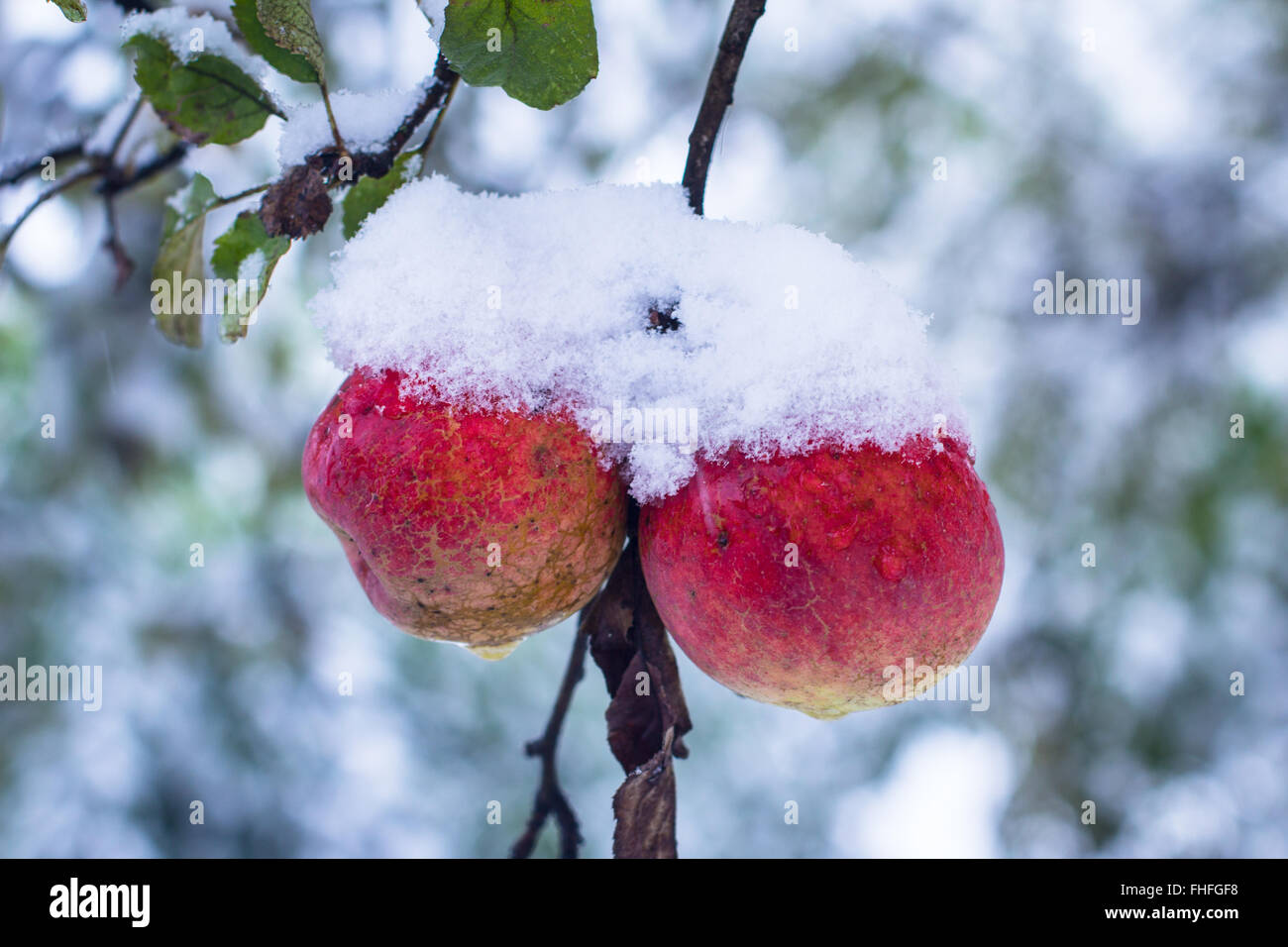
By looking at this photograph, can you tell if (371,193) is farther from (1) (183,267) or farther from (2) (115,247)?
(2) (115,247)

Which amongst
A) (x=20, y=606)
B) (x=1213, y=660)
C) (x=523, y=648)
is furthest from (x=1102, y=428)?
(x=20, y=606)

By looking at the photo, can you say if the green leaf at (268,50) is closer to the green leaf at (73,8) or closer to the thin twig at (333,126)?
the thin twig at (333,126)

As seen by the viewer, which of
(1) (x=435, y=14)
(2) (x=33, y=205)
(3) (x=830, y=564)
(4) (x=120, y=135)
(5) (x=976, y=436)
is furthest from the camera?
(5) (x=976, y=436)

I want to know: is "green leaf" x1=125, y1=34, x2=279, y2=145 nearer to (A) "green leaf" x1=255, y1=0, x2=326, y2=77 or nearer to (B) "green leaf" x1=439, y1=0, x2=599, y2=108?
(A) "green leaf" x1=255, y1=0, x2=326, y2=77

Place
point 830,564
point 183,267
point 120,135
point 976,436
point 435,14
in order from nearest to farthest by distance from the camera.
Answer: point 830,564
point 435,14
point 183,267
point 120,135
point 976,436

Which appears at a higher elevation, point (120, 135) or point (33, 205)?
point (120, 135)

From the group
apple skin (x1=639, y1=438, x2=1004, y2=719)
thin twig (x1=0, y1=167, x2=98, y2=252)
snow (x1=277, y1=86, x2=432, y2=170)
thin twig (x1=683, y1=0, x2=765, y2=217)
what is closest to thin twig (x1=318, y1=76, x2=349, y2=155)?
snow (x1=277, y1=86, x2=432, y2=170)

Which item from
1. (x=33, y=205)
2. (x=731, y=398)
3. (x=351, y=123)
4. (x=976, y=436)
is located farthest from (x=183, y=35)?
(x=976, y=436)
